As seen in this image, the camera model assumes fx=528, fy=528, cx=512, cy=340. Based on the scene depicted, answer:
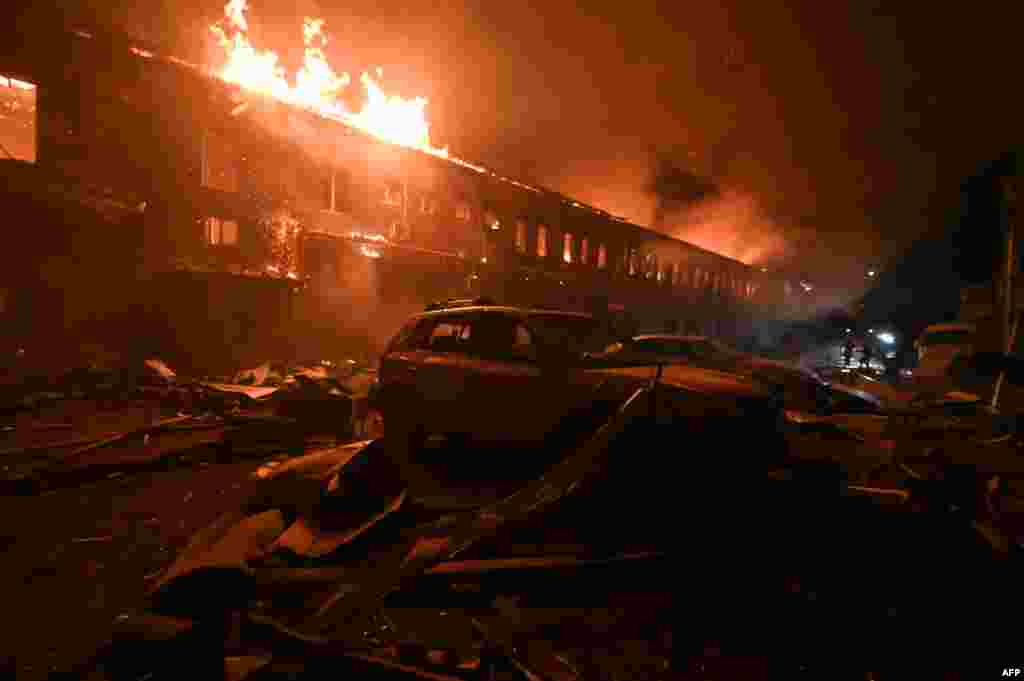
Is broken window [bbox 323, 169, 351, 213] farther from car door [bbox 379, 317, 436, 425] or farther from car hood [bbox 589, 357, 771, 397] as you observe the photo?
car hood [bbox 589, 357, 771, 397]

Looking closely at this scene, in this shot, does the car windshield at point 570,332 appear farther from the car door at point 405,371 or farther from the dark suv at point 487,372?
the car door at point 405,371

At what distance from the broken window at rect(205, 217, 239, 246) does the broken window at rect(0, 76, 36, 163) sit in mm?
4034

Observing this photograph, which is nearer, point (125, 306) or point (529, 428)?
point (529, 428)

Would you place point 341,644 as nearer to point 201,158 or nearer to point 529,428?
point 529,428

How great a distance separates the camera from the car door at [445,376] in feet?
15.9

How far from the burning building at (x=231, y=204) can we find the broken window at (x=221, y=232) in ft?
0.14

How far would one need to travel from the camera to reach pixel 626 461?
3562mm

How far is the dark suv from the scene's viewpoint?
419cm

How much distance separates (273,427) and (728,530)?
7.52 meters

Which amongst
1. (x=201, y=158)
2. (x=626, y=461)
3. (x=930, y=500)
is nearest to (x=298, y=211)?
(x=201, y=158)

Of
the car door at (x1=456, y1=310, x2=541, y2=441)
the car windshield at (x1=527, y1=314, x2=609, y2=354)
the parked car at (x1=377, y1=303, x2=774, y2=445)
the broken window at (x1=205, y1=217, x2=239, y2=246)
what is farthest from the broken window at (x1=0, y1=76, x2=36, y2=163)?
the car windshield at (x1=527, y1=314, x2=609, y2=354)

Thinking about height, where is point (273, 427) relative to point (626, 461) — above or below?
below

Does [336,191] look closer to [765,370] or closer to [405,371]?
[405,371]

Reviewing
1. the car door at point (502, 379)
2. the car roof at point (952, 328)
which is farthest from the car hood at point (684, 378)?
the car roof at point (952, 328)
